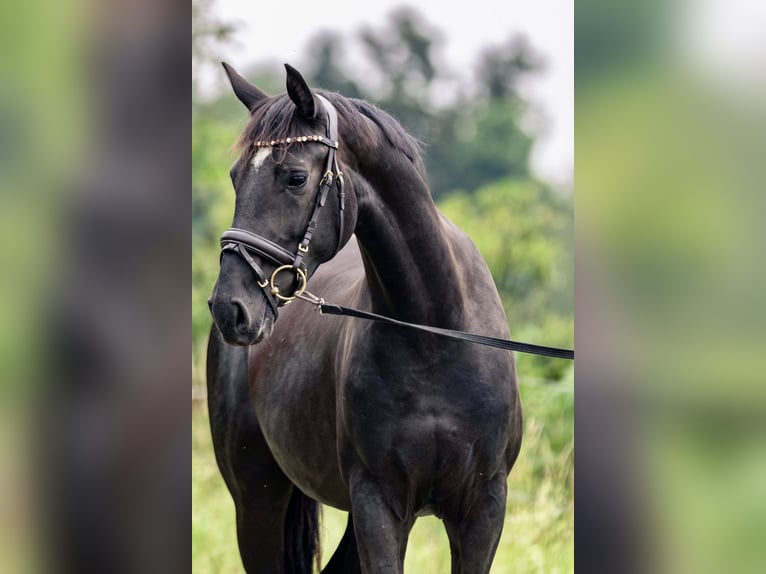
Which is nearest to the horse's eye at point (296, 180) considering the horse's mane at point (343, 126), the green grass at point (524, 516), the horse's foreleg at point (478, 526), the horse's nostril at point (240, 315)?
the horse's mane at point (343, 126)

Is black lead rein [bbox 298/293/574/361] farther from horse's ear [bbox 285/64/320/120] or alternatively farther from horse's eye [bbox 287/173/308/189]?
horse's ear [bbox 285/64/320/120]

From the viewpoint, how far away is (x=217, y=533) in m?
6.15

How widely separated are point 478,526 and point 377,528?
0.39m

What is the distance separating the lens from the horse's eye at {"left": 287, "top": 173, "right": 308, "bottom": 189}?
110 inches

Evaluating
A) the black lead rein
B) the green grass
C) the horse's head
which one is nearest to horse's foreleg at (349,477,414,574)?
the black lead rein

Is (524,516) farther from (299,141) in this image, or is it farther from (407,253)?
(299,141)

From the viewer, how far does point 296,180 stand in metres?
2.80

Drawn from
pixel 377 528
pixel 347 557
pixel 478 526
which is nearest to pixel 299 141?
pixel 377 528

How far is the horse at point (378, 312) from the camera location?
2770 millimetres

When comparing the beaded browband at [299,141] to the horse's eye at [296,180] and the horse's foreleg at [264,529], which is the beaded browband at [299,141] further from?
the horse's foreleg at [264,529]

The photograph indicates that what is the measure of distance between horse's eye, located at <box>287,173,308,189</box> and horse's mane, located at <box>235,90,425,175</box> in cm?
12

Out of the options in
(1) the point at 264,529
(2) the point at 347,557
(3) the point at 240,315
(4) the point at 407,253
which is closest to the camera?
(3) the point at 240,315
